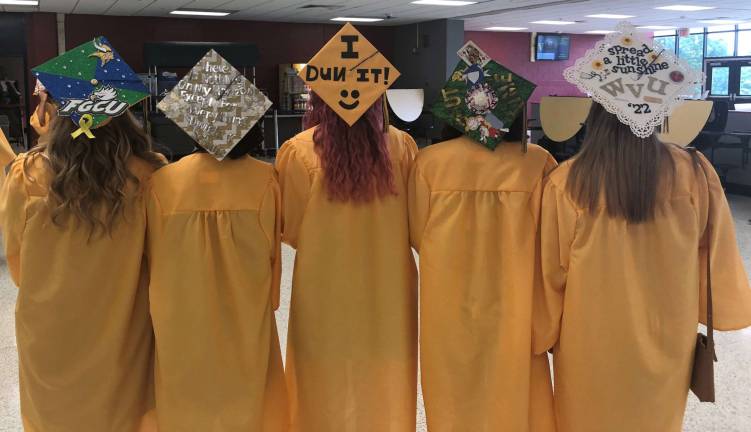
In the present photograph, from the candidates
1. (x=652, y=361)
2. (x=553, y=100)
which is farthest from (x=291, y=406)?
(x=553, y=100)

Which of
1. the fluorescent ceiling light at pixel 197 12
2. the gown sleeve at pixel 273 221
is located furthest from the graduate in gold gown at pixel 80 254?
the fluorescent ceiling light at pixel 197 12

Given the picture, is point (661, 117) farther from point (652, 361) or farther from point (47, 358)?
point (47, 358)

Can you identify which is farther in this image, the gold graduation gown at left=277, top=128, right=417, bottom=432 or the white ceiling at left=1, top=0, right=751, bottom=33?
the white ceiling at left=1, top=0, right=751, bottom=33

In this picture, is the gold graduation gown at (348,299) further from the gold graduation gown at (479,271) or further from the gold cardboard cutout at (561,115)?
the gold cardboard cutout at (561,115)

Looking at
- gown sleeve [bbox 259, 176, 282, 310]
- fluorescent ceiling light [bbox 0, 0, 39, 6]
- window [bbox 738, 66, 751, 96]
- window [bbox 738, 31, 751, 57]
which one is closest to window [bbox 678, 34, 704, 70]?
window [bbox 738, 31, 751, 57]

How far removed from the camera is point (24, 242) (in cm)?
210

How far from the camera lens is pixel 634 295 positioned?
2057mm

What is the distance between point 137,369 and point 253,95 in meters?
0.93

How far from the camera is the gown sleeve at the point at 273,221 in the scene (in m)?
2.12

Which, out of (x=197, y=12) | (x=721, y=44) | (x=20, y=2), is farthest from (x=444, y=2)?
(x=721, y=44)

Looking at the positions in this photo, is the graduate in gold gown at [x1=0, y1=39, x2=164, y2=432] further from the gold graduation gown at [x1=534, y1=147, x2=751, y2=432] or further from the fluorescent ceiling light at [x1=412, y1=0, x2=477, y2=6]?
the fluorescent ceiling light at [x1=412, y1=0, x2=477, y2=6]

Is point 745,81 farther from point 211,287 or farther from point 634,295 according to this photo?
point 211,287

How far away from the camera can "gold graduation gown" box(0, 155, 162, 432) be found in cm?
209

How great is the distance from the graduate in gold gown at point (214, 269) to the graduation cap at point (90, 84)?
0.41ft
